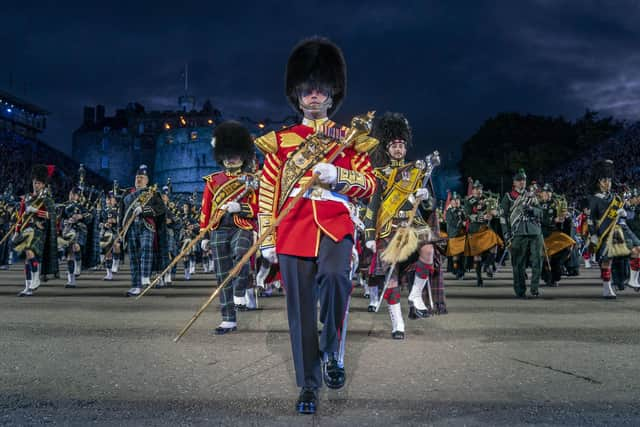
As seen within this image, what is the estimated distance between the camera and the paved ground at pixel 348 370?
4188 mm

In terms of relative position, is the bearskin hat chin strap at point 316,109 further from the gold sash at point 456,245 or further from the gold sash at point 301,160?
the gold sash at point 456,245

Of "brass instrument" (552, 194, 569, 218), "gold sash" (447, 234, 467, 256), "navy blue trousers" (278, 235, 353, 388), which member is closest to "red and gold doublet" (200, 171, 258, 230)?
"navy blue trousers" (278, 235, 353, 388)

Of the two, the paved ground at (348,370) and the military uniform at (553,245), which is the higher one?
the military uniform at (553,245)

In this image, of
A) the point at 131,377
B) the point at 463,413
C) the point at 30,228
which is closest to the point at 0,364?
the point at 131,377

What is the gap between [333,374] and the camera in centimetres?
444

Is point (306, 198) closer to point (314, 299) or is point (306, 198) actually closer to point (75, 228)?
point (314, 299)

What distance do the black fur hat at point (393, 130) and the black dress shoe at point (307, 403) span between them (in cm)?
456

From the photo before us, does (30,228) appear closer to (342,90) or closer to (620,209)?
(342,90)

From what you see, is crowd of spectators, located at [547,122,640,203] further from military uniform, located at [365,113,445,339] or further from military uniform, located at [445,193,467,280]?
military uniform, located at [365,113,445,339]

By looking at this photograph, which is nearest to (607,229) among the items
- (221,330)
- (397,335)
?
(397,335)

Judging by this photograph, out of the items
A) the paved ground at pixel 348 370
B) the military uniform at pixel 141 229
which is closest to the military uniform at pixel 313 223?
the paved ground at pixel 348 370

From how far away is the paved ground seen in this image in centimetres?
419

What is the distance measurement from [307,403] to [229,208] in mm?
4469

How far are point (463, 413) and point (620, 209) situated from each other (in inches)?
382
